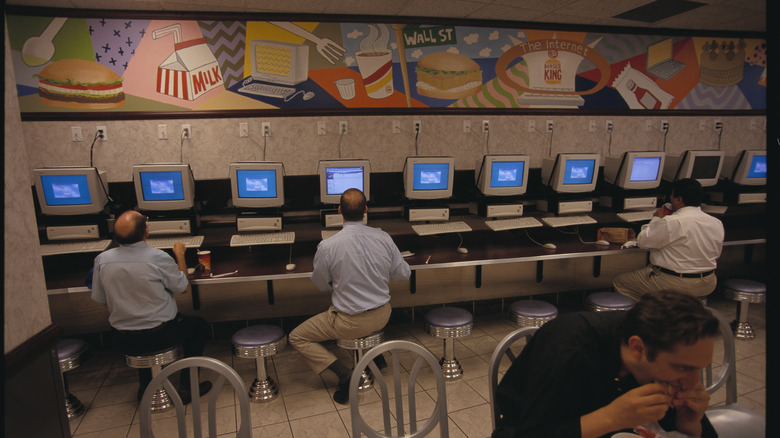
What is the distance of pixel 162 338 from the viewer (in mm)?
2678

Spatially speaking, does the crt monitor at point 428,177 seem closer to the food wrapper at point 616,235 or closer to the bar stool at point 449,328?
the bar stool at point 449,328

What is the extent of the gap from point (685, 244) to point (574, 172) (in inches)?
45.0

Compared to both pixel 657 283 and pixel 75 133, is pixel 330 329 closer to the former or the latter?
pixel 657 283

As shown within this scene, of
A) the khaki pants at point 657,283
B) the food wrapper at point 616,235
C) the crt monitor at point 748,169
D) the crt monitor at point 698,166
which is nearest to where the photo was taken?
the khaki pants at point 657,283

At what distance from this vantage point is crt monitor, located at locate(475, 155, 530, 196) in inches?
152

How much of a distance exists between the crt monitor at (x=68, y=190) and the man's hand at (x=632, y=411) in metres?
3.50

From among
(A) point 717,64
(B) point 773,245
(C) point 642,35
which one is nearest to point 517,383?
(B) point 773,245

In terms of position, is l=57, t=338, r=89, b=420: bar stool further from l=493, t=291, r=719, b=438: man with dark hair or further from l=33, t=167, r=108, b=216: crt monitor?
l=493, t=291, r=719, b=438: man with dark hair

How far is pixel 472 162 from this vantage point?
14.6 feet

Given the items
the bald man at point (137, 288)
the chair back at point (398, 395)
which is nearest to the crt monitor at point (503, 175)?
the chair back at point (398, 395)

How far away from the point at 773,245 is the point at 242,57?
13.2 feet

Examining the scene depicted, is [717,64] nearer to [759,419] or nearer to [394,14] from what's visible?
[394,14]

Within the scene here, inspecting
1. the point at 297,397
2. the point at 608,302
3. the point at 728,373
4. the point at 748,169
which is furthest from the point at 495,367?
the point at 748,169

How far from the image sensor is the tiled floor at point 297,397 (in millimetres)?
2648
